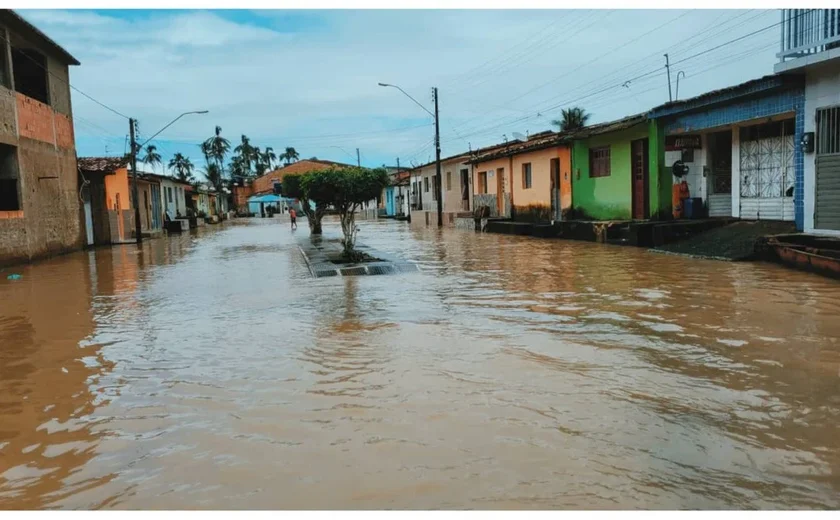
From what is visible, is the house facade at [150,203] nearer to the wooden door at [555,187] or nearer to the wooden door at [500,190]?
the wooden door at [500,190]

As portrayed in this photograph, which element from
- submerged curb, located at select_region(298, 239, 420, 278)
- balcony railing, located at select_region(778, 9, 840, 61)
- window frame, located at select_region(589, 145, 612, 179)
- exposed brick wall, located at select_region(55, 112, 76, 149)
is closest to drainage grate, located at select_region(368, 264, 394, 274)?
submerged curb, located at select_region(298, 239, 420, 278)

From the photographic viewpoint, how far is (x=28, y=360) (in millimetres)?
7609

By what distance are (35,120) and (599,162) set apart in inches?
792

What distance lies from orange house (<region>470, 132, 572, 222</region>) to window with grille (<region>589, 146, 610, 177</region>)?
131 cm

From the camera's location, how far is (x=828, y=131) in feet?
47.2

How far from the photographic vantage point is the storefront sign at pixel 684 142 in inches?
767

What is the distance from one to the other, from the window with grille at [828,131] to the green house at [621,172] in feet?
20.7

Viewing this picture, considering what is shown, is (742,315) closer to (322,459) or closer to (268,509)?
(322,459)

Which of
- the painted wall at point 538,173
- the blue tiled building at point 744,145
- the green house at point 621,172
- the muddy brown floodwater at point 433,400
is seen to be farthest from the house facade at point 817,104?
the painted wall at point 538,173

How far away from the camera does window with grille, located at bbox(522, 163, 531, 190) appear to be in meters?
31.5

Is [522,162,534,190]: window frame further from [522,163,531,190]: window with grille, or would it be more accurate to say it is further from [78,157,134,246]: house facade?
[78,157,134,246]: house facade

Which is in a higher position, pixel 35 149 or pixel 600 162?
pixel 35 149

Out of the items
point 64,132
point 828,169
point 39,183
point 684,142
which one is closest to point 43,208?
point 39,183

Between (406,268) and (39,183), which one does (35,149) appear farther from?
(406,268)
